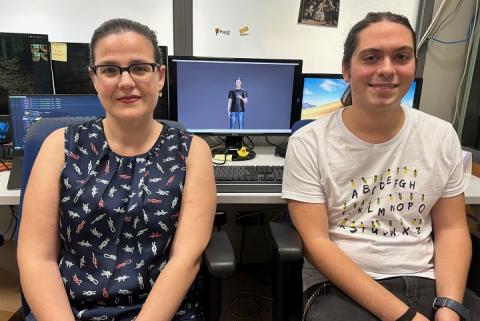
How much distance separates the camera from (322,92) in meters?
1.79

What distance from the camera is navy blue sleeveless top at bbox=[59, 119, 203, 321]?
976 mm

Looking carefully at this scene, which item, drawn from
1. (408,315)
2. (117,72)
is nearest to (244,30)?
(117,72)

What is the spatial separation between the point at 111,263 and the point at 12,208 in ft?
4.58

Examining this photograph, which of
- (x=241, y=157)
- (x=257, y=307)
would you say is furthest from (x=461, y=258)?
(x=257, y=307)

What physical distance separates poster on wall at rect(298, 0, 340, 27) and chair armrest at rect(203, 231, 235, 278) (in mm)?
1442

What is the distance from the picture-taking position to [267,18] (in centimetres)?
197

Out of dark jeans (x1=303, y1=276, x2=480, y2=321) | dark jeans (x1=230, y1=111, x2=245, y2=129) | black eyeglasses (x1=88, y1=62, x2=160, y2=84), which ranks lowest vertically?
dark jeans (x1=303, y1=276, x2=480, y2=321)

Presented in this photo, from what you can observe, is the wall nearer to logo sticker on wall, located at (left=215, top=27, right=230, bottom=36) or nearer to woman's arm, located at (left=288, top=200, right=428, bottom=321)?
logo sticker on wall, located at (left=215, top=27, right=230, bottom=36)

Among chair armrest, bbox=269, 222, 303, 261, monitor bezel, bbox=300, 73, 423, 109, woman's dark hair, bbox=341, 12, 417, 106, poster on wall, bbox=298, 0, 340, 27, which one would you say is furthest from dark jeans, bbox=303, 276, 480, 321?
poster on wall, bbox=298, 0, 340, 27

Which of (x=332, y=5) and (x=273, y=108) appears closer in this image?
(x=273, y=108)

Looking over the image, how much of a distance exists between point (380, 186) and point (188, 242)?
602 mm

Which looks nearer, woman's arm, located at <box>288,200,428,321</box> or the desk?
woman's arm, located at <box>288,200,428,321</box>

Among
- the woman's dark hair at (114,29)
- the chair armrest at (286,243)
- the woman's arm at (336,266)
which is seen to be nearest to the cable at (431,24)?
the woman's arm at (336,266)

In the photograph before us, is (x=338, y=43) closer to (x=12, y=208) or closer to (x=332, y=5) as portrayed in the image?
(x=332, y=5)
